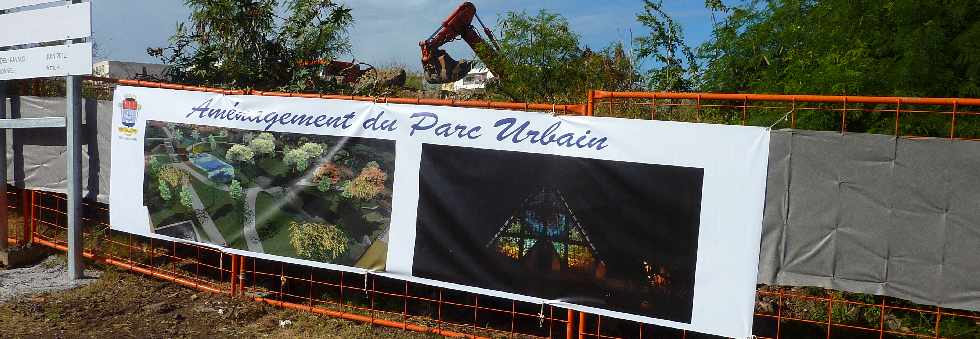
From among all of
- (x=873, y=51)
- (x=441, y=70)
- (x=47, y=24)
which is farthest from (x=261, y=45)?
(x=441, y=70)

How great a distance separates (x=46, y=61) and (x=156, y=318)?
2.98 metres

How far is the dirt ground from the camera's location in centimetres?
612

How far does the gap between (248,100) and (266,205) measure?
0.92m

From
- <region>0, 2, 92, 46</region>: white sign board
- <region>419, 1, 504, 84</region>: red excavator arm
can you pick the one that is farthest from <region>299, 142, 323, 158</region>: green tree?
<region>419, 1, 504, 84</region>: red excavator arm

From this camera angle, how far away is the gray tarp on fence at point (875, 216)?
14.6 ft

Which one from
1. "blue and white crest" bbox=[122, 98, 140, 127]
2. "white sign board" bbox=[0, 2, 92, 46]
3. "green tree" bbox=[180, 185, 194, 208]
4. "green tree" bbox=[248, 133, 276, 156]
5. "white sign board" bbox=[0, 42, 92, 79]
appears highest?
"white sign board" bbox=[0, 2, 92, 46]

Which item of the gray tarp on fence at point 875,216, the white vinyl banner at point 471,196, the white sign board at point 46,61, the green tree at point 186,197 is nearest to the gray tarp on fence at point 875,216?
the gray tarp on fence at point 875,216

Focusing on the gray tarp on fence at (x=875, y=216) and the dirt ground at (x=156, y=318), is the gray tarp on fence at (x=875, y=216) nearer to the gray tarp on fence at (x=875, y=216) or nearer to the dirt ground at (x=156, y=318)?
the gray tarp on fence at (x=875, y=216)

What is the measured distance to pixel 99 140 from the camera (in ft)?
24.8

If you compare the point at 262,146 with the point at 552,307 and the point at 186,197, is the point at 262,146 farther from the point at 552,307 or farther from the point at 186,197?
the point at 552,307

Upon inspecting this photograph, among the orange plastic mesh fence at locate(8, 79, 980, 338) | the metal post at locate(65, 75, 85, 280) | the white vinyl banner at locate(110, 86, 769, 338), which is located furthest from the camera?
the metal post at locate(65, 75, 85, 280)

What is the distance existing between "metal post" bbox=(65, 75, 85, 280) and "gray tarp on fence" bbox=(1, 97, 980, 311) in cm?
641

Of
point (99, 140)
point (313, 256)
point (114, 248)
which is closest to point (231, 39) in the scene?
point (99, 140)

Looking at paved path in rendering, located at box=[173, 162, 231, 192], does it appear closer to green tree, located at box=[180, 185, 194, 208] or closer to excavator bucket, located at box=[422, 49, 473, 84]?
green tree, located at box=[180, 185, 194, 208]
